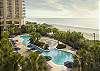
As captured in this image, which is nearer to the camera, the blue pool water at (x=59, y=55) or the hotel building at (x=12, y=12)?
the blue pool water at (x=59, y=55)

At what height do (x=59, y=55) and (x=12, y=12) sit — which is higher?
(x=12, y=12)

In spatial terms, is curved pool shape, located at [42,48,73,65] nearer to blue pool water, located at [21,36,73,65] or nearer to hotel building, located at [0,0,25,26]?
blue pool water, located at [21,36,73,65]

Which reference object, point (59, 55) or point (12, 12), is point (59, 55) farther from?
point (12, 12)

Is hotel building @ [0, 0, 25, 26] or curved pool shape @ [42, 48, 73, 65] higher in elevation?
hotel building @ [0, 0, 25, 26]

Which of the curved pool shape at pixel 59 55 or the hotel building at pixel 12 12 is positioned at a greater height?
the hotel building at pixel 12 12

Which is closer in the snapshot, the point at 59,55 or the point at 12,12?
the point at 59,55

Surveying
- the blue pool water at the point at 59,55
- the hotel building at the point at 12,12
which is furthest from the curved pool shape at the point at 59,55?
the hotel building at the point at 12,12

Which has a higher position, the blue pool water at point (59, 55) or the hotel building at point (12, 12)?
the hotel building at point (12, 12)

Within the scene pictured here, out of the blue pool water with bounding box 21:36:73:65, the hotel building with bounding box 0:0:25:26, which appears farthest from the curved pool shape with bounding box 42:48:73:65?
the hotel building with bounding box 0:0:25:26

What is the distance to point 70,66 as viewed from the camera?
36.0m

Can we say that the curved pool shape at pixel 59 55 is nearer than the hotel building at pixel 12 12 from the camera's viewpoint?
Yes

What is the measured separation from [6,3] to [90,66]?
239ft

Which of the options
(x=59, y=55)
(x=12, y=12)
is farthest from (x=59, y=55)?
(x=12, y=12)

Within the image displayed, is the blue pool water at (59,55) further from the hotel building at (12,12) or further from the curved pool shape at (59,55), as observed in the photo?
the hotel building at (12,12)
